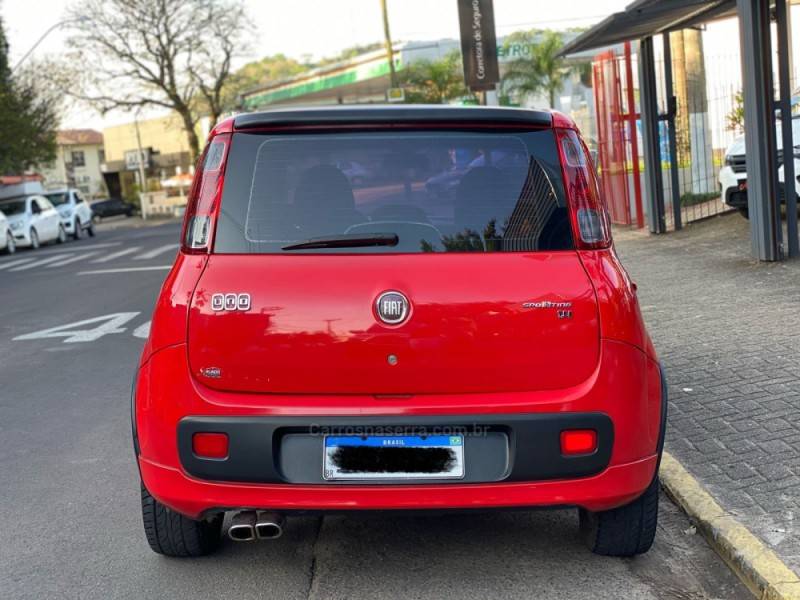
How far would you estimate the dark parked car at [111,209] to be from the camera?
74812mm

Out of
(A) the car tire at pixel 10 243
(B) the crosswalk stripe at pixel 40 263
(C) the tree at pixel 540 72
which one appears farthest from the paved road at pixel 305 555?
(C) the tree at pixel 540 72

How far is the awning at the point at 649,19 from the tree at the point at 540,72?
23.9 metres

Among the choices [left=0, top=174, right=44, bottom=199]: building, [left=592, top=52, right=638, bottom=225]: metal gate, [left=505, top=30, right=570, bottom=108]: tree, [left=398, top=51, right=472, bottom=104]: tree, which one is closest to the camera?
[left=592, top=52, right=638, bottom=225]: metal gate

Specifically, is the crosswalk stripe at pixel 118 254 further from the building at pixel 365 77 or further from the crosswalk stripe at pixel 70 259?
the building at pixel 365 77

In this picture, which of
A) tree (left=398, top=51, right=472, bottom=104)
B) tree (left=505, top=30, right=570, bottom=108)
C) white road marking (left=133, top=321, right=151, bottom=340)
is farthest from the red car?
tree (left=398, top=51, right=472, bottom=104)

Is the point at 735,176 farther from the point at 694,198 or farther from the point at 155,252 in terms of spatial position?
the point at 155,252

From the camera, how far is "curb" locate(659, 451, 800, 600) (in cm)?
367

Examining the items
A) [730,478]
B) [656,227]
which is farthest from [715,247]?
[730,478]

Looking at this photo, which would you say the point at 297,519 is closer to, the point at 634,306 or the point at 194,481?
the point at 194,481

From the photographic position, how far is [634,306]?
380 centimetres

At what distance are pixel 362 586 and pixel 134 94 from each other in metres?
55.0

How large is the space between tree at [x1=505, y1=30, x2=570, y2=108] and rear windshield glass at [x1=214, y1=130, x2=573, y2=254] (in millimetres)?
36196

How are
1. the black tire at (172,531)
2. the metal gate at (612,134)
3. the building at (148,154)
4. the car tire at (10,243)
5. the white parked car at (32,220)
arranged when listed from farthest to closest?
the building at (148,154)
the white parked car at (32,220)
the car tire at (10,243)
the metal gate at (612,134)
the black tire at (172,531)

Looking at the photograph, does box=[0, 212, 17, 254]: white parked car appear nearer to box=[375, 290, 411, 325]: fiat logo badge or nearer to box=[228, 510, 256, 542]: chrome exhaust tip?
box=[228, 510, 256, 542]: chrome exhaust tip
